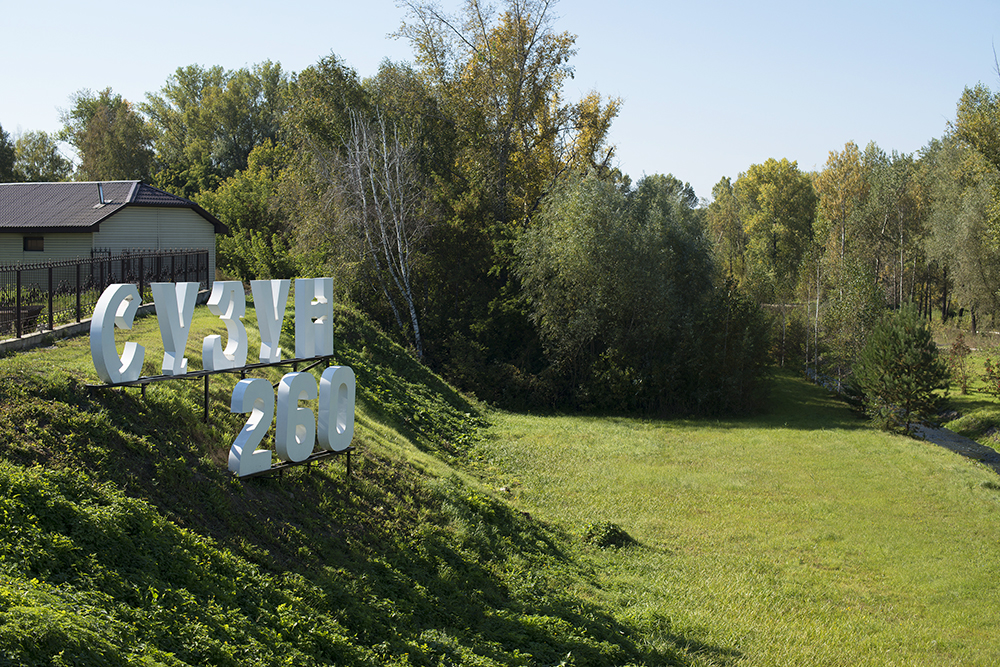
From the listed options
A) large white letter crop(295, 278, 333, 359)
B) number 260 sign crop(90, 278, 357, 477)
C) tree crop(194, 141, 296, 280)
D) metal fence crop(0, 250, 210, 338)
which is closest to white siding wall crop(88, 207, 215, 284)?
metal fence crop(0, 250, 210, 338)

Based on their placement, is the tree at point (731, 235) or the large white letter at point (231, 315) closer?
the large white letter at point (231, 315)

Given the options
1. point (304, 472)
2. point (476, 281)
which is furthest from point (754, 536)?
point (476, 281)

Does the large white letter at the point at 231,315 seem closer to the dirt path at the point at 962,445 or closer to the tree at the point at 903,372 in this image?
the tree at the point at 903,372

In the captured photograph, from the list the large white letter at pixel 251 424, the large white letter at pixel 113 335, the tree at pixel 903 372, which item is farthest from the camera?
the tree at pixel 903 372

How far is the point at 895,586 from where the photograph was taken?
1320cm

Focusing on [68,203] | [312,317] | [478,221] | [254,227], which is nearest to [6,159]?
[254,227]

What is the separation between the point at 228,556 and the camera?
8219 mm

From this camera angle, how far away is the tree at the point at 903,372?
27672mm

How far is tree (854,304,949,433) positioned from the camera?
27672 mm

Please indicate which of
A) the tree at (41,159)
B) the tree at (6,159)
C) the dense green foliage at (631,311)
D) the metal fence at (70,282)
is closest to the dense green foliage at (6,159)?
the tree at (6,159)

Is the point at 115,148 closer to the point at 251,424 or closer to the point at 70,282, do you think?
the point at 70,282

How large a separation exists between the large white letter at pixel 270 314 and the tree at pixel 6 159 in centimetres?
5217

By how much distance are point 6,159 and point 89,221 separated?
3708 cm

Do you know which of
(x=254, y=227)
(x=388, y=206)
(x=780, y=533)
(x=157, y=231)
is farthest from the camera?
(x=254, y=227)
